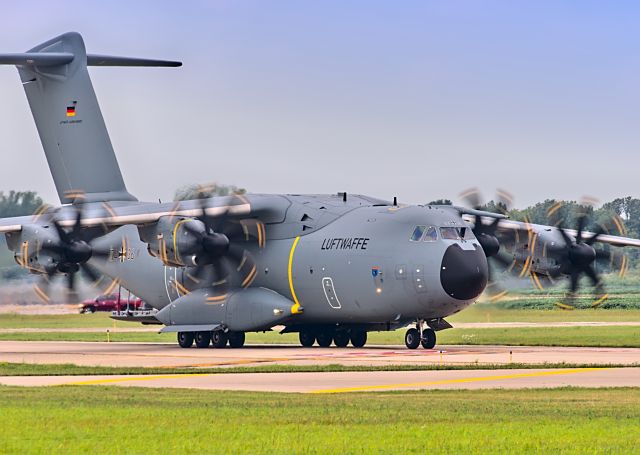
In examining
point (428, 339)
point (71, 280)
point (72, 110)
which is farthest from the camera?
point (72, 110)

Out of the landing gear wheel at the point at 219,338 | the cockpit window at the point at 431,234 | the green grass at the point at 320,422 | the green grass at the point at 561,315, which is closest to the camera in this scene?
the green grass at the point at 320,422

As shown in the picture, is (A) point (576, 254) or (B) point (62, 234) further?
(A) point (576, 254)

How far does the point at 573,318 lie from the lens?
187ft

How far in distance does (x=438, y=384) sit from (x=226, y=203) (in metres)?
17.8

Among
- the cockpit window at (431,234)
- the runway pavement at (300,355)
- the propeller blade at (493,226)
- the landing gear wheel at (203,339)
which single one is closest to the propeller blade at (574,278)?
the propeller blade at (493,226)

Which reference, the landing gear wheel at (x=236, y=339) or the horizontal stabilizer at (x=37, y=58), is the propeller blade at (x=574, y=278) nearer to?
the landing gear wheel at (x=236, y=339)

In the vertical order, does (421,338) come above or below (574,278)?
below

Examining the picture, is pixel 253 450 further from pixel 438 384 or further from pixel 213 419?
pixel 438 384

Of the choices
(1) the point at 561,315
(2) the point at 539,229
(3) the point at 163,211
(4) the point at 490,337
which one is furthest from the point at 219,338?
(1) the point at 561,315

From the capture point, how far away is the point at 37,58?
43812mm

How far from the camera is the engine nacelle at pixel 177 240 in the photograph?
39062 millimetres

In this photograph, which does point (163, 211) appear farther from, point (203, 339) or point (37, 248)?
point (203, 339)

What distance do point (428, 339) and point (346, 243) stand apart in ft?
12.7

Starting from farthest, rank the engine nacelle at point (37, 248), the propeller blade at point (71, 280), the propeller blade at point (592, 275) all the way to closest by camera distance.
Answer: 1. the propeller blade at point (592, 275)
2. the propeller blade at point (71, 280)
3. the engine nacelle at point (37, 248)
